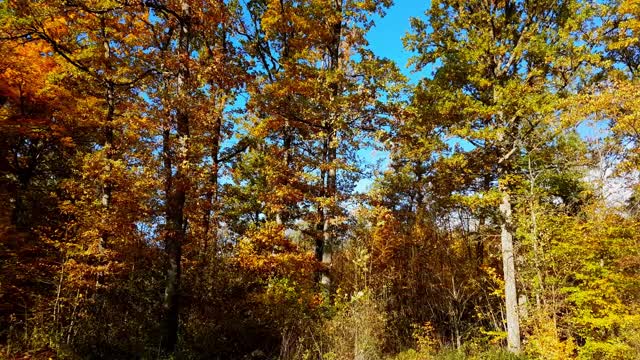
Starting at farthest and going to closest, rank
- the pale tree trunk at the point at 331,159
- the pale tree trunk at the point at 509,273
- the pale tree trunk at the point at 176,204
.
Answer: the pale tree trunk at the point at 331,159 < the pale tree trunk at the point at 509,273 < the pale tree trunk at the point at 176,204

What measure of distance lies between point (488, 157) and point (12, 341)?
1316 cm

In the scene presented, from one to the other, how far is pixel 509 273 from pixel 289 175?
7.48m

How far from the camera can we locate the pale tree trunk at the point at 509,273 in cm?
1172

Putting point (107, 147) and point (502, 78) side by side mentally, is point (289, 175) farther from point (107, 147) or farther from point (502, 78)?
point (502, 78)

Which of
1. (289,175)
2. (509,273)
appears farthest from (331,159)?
(509,273)

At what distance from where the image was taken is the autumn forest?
9273 mm

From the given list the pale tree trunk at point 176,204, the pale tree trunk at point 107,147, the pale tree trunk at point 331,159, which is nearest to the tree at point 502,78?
the pale tree trunk at point 331,159

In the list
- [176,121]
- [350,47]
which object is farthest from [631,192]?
[176,121]

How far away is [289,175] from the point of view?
13.4 m

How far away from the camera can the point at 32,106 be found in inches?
550

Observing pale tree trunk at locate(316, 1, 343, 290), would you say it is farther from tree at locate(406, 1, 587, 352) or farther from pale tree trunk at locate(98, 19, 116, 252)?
pale tree trunk at locate(98, 19, 116, 252)

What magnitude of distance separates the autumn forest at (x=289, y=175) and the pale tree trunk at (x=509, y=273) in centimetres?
6

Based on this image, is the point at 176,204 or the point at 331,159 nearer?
the point at 176,204

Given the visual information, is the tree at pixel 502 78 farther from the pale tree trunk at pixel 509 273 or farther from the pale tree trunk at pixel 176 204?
the pale tree trunk at pixel 176 204
